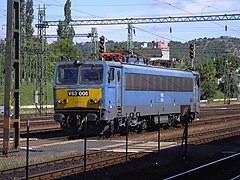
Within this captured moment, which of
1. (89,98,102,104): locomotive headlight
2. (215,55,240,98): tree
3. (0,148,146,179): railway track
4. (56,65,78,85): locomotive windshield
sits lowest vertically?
(0,148,146,179): railway track

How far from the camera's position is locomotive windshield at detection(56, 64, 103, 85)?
2377cm

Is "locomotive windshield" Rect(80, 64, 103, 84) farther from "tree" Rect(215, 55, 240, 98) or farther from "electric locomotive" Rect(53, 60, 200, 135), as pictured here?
"tree" Rect(215, 55, 240, 98)

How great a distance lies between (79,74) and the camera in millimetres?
24016

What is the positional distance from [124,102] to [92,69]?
2.36m

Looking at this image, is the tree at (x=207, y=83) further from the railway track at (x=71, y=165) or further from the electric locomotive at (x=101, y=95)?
the railway track at (x=71, y=165)

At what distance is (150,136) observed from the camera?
26125 mm

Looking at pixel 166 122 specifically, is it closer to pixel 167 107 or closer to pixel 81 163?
pixel 167 107

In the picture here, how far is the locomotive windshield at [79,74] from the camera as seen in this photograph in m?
23.8

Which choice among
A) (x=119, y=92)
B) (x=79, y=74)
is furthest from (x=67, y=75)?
(x=119, y=92)

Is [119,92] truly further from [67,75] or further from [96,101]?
[67,75]

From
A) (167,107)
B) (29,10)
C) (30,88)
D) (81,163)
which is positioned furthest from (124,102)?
(29,10)

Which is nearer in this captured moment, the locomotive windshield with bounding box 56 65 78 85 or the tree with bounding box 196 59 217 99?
the locomotive windshield with bounding box 56 65 78 85

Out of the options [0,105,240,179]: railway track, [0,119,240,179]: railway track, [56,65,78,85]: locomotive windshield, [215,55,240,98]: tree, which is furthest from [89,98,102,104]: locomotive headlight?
[215,55,240,98]: tree

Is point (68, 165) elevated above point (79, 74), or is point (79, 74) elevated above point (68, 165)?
point (79, 74)
